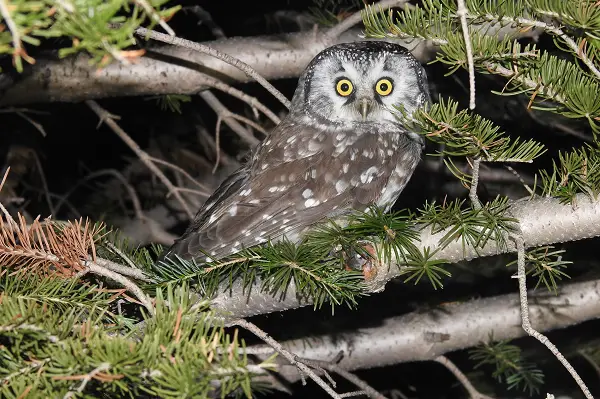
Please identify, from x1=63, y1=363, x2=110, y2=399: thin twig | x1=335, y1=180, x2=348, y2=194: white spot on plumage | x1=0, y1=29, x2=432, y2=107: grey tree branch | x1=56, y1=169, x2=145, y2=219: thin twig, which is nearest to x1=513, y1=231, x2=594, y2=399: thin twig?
x1=335, y1=180, x2=348, y2=194: white spot on plumage

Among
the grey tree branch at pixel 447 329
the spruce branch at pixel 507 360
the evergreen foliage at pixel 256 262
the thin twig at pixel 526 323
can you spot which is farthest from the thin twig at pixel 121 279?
the spruce branch at pixel 507 360

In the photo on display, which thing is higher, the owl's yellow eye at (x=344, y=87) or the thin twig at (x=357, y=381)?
the owl's yellow eye at (x=344, y=87)

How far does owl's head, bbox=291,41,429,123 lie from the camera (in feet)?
9.37

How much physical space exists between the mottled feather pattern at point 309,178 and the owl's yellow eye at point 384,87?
36 millimetres

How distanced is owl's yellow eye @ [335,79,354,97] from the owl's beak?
0.08m

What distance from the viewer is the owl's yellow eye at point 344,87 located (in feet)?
9.57

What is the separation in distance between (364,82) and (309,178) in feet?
1.52

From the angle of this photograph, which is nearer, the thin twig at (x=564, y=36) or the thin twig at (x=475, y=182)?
the thin twig at (x=564, y=36)

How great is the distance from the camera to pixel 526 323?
1.79 meters

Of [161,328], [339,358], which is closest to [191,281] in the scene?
[161,328]

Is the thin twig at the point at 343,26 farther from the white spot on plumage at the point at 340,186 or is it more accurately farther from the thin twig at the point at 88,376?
the thin twig at the point at 88,376

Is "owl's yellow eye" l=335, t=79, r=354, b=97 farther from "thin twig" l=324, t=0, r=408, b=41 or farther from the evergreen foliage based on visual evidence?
the evergreen foliage

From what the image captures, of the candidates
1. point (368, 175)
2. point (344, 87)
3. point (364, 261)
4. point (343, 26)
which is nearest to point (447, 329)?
point (368, 175)

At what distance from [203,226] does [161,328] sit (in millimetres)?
1240
